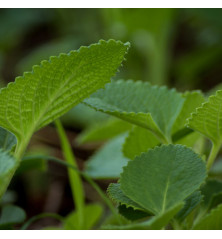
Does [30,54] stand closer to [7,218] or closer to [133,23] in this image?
[133,23]

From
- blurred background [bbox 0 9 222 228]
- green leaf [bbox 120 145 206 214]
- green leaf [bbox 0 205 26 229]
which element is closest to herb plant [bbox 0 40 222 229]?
green leaf [bbox 120 145 206 214]

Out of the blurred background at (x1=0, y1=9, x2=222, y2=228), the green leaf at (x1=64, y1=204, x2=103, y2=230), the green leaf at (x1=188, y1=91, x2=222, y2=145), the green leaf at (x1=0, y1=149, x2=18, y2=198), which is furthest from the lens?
the blurred background at (x1=0, y1=9, x2=222, y2=228)

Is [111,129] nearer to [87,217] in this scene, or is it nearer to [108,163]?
[108,163]

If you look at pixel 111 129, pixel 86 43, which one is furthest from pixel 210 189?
pixel 86 43

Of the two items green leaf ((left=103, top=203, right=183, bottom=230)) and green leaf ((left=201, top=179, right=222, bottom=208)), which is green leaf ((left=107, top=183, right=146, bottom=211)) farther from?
green leaf ((left=201, top=179, right=222, bottom=208))

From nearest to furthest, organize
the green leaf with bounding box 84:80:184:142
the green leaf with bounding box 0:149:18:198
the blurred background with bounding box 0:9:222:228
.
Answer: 1. the green leaf with bounding box 0:149:18:198
2. the green leaf with bounding box 84:80:184:142
3. the blurred background with bounding box 0:9:222:228

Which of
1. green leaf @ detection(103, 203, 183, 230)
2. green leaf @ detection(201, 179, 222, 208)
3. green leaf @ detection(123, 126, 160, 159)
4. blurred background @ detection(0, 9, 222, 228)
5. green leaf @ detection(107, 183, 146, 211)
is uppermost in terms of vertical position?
blurred background @ detection(0, 9, 222, 228)
